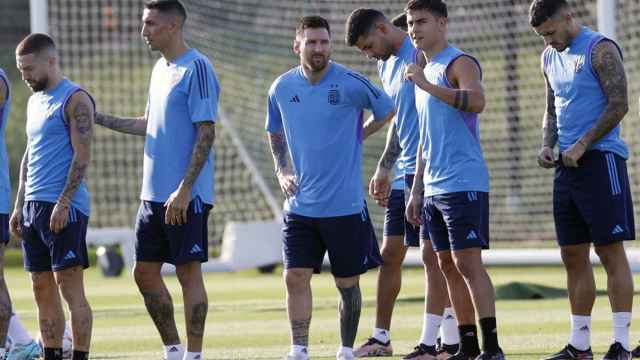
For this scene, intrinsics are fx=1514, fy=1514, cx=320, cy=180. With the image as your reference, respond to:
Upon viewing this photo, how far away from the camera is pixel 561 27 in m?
9.27

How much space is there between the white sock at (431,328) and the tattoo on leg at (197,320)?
1.71 meters

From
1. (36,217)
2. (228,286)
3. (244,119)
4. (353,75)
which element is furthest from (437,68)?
(244,119)

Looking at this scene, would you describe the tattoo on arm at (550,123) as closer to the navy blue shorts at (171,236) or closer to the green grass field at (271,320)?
the green grass field at (271,320)

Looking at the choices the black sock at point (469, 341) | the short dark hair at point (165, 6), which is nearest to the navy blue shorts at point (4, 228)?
the short dark hair at point (165, 6)

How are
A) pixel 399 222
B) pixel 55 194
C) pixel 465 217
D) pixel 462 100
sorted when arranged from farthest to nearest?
pixel 399 222 < pixel 55 194 < pixel 465 217 < pixel 462 100

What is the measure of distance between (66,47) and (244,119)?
2620 millimetres

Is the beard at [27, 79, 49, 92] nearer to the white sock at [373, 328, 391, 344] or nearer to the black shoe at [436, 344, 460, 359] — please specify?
the white sock at [373, 328, 391, 344]

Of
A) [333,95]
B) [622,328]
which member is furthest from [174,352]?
[622,328]

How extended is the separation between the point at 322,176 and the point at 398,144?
1.10 metres

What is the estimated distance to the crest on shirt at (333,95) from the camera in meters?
9.42

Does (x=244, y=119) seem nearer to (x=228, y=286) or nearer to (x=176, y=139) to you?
(x=228, y=286)

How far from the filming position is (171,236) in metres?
9.12

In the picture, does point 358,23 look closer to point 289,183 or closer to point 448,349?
point 289,183

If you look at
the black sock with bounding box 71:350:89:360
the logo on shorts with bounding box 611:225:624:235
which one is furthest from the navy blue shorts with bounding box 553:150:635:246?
the black sock with bounding box 71:350:89:360
